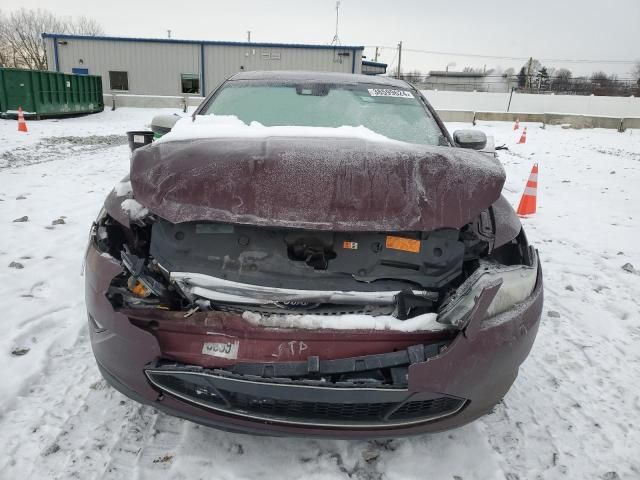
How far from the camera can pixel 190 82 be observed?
1097 inches

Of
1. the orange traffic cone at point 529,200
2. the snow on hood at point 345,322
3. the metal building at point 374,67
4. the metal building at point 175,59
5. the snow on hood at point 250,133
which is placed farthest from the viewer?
the metal building at point 374,67

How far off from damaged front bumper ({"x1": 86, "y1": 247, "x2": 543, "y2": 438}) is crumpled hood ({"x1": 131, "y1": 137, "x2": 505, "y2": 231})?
0.34 metres

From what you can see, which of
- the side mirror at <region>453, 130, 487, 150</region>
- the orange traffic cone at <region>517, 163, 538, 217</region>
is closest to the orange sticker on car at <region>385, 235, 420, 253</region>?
the side mirror at <region>453, 130, 487, 150</region>

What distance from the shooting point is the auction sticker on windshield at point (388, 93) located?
134 inches

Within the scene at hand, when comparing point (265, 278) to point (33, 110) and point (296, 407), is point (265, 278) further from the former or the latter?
point (33, 110)

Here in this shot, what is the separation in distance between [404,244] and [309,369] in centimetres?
65

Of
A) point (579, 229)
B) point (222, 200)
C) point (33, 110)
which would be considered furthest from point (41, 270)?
point (33, 110)

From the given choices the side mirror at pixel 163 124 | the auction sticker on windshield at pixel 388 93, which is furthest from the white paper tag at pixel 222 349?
the auction sticker on windshield at pixel 388 93

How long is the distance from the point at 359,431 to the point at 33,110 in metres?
17.3

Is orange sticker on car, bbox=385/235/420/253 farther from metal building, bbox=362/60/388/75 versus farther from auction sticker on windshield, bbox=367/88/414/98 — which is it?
metal building, bbox=362/60/388/75

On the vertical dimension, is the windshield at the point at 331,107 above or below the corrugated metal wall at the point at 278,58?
below

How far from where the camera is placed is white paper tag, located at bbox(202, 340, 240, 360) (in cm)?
170

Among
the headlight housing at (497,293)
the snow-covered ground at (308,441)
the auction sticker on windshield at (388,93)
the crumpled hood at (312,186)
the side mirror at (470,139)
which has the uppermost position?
the auction sticker on windshield at (388,93)

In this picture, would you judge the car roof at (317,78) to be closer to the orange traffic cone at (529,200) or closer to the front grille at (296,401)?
the front grille at (296,401)
